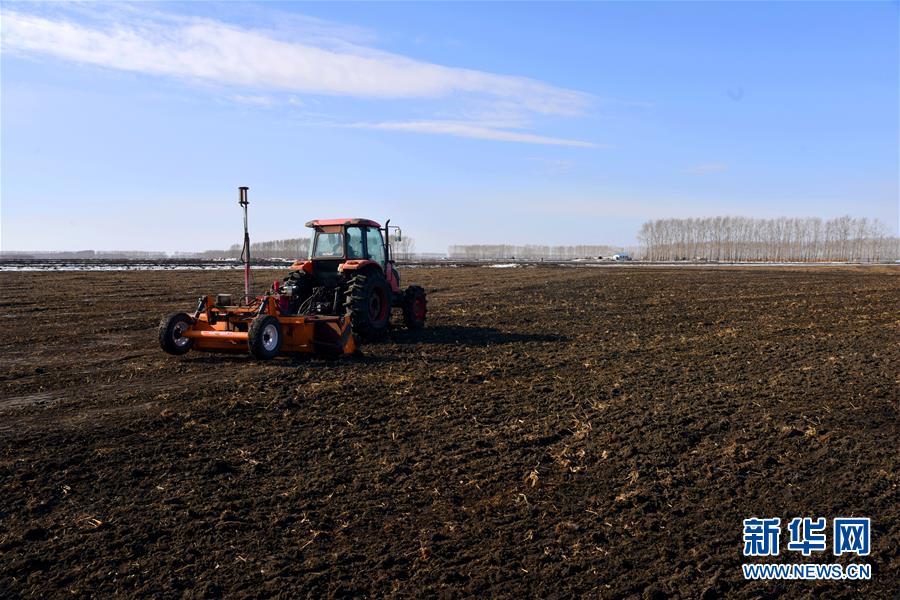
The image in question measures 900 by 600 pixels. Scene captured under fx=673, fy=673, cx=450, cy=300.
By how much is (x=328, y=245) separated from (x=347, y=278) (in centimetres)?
85

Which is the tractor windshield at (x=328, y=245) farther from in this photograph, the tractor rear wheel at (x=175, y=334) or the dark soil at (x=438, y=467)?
the tractor rear wheel at (x=175, y=334)

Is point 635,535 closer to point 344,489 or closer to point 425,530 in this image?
point 425,530

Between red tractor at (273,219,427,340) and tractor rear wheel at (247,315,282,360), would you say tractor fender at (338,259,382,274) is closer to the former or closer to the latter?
red tractor at (273,219,427,340)

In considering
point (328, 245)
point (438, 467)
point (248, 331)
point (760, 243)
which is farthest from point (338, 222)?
point (760, 243)

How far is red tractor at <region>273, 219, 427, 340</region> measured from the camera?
12188 millimetres

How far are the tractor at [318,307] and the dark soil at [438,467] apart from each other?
0.42 m

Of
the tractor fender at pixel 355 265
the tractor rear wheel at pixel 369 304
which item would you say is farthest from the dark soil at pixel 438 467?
the tractor fender at pixel 355 265

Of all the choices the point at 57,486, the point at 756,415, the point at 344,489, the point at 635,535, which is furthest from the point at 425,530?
the point at 756,415

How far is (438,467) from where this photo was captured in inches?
234

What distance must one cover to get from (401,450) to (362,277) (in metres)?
6.28

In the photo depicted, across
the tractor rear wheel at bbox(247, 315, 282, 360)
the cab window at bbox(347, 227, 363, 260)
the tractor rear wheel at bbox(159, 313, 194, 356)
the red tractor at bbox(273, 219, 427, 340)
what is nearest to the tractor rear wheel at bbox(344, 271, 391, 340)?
the red tractor at bbox(273, 219, 427, 340)

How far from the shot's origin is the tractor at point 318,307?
422 inches

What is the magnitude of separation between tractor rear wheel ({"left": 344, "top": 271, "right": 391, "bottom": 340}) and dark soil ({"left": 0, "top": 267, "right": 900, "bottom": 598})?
672 mm

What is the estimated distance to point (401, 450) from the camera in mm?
6371
